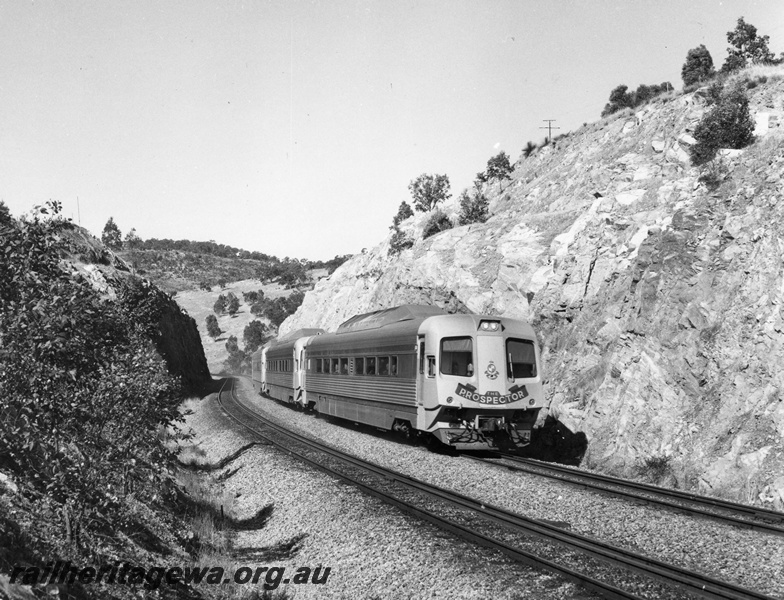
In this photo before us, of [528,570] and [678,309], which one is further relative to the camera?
[678,309]

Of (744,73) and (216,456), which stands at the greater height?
(744,73)

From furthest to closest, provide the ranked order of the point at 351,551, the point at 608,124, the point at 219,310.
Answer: the point at 219,310 → the point at 608,124 → the point at 351,551

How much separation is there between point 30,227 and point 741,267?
15.1 meters

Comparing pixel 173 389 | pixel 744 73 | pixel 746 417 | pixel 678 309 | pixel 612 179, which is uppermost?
pixel 744 73

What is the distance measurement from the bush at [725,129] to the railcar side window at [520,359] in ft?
48.1

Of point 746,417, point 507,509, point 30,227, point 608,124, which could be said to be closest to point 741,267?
point 746,417

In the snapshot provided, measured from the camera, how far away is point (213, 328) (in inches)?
3888

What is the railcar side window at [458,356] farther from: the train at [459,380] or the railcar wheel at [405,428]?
the railcar wheel at [405,428]

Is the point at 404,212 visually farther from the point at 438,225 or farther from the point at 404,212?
the point at 438,225

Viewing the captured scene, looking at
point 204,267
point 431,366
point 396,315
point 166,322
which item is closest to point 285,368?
point 396,315

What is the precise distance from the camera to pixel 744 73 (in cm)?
3388

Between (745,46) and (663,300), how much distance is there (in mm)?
36297

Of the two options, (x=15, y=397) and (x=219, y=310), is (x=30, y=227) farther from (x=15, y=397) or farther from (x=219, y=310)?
(x=219, y=310)

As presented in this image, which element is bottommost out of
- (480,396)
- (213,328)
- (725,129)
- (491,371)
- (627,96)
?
(480,396)
